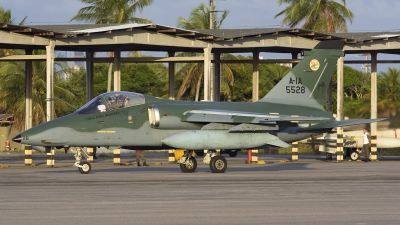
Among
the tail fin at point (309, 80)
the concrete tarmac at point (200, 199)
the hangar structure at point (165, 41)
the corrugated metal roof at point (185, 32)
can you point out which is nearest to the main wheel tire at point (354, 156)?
the hangar structure at point (165, 41)

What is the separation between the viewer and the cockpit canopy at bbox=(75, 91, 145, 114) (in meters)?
21.3

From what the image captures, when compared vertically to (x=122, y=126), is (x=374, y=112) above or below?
above

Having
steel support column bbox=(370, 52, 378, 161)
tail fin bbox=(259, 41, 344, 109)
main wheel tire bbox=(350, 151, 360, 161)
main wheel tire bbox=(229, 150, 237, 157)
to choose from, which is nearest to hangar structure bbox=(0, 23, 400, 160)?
steel support column bbox=(370, 52, 378, 161)

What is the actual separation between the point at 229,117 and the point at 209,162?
1.58m

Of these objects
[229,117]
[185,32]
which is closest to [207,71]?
[185,32]

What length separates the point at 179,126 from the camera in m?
21.9

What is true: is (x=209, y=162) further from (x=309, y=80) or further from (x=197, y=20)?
(x=197, y=20)

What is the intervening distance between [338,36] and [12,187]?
25.1 metres

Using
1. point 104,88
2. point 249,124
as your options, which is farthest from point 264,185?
point 104,88

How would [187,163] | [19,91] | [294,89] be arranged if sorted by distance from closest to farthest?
[187,163]
[294,89]
[19,91]

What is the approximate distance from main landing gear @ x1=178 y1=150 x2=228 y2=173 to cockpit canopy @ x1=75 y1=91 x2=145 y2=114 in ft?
7.47

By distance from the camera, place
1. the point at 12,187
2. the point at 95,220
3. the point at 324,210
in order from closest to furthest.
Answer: the point at 95,220, the point at 324,210, the point at 12,187

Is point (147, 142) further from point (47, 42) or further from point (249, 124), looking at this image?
point (47, 42)

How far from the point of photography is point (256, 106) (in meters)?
23.0
